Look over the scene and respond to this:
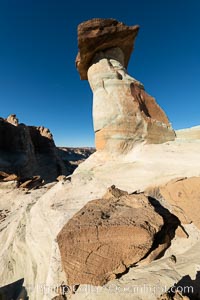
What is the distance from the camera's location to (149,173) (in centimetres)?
455

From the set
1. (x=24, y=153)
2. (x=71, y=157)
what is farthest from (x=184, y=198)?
(x=71, y=157)

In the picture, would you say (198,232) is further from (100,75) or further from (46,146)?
(46,146)

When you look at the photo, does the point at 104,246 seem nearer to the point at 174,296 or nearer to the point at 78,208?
the point at 174,296

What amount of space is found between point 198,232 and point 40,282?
2981 millimetres

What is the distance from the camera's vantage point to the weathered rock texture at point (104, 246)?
248 cm

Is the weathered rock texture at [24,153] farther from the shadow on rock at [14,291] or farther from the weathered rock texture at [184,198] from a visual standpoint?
the weathered rock texture at [184,198]

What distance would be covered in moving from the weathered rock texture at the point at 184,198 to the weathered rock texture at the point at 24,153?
21.8 meters

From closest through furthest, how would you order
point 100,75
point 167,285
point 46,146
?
point 167,285
point 100,75
point 46,146

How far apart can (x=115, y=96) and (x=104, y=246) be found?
475 cm

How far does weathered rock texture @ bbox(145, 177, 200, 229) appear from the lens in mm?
3148

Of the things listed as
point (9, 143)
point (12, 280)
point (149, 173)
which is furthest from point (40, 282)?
point (9, 143)

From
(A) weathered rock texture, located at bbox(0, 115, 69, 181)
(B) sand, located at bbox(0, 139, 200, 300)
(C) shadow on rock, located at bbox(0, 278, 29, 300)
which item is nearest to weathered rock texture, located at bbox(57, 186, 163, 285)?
(B) sand, located at bbox(0, 139, 200, 300)

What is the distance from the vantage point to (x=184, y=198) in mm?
3312

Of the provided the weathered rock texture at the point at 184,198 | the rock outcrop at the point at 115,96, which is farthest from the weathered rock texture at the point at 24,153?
the weathered rock texture at the point at 184,198
